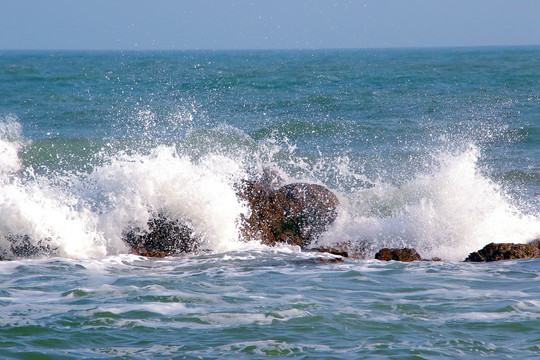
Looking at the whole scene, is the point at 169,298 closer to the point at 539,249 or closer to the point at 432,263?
the point at 432,263

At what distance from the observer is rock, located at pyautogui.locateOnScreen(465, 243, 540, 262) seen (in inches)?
261

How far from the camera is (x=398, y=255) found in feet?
21.9

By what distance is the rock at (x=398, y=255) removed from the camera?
6.65 metres

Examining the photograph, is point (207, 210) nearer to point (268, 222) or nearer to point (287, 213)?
point (268, 222)

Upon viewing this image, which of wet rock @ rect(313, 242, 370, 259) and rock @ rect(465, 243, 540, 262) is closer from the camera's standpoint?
rock @ rect(465, 243, 540, 262)

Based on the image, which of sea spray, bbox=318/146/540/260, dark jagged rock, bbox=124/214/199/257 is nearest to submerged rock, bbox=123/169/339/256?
dark jagged rock, bbox=124/214/199/257

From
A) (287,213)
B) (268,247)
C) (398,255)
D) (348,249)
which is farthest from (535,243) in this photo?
(268,247)

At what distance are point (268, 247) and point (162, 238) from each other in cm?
120

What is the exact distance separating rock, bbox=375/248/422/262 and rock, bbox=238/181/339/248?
118 centimetres

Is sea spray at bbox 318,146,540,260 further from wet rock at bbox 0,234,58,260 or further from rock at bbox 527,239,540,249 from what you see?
wet rock at bbox 0,234,58,260

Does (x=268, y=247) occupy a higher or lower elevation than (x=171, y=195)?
lower

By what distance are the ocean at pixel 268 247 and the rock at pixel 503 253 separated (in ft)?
0.51

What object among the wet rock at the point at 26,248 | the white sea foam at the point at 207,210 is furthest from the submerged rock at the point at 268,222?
the wet rock at the point at 26,248

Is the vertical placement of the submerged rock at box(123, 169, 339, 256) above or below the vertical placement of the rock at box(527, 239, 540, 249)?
above
